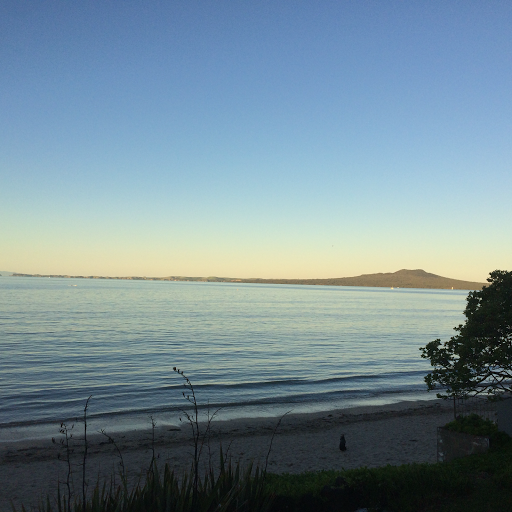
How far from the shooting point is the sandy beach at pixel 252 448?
13.9m

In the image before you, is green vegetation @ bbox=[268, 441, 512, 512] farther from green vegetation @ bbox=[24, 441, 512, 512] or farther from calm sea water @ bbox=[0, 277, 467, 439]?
calm sea water @ bbox=[0, 277, 467, 439]

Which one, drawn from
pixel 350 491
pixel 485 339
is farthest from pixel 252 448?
pixel 485 339

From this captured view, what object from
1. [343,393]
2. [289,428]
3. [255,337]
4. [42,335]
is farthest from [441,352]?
[42,335]

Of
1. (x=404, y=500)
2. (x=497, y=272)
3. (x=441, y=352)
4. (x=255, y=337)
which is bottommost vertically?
(x=255, y=337)

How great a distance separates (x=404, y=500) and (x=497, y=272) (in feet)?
→ 27.7

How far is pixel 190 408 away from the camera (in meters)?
23.3

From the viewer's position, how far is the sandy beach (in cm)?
1388

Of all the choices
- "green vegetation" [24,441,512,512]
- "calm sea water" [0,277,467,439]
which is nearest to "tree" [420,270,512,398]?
"green vegetation" [24,441,512,512]

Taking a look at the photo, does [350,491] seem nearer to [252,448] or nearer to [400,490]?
[400,490]

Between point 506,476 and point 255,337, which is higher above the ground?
point 506,476

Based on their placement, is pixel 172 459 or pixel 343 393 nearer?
pixel 172 459

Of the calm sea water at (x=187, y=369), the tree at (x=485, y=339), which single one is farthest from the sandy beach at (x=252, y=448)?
the tree at (x=485, y=339)

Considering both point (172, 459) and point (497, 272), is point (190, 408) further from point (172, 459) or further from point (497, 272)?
point (497, 272)

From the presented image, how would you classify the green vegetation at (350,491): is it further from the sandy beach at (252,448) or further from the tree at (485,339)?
the sandy beach at (252,448)
